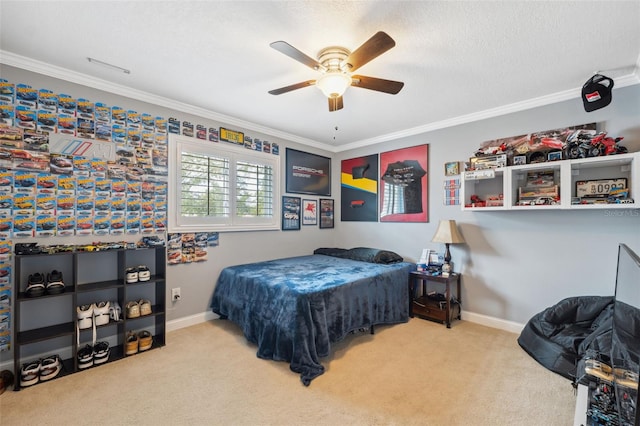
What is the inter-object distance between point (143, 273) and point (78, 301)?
1.85ft

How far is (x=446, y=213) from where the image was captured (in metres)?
3.60

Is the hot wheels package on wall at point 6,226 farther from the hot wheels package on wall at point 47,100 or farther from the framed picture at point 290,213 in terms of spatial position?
the framed picture at point 290,213

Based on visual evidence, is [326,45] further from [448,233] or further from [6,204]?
[6,204]

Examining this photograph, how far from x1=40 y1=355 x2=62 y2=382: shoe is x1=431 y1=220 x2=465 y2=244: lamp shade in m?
3.75

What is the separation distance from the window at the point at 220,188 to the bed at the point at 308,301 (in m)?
0.62

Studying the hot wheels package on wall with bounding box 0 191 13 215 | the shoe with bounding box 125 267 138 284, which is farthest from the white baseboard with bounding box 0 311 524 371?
the hot wheels package on wall with bounding box 0 191 13 215

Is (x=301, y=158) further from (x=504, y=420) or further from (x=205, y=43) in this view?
(x=504, y=420)

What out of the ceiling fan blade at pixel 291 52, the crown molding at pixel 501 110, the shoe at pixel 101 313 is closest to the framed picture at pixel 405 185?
the crown molding at pixel 501 110

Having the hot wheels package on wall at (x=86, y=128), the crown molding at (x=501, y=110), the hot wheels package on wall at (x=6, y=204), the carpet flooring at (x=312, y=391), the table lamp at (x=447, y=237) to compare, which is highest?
the crown molding at (x=501, y=110)

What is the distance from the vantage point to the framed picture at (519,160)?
2.84 metres

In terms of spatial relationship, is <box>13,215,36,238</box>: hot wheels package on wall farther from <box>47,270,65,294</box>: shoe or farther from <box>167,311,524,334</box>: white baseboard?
<box>167,311,524,334</box>: white baseboard

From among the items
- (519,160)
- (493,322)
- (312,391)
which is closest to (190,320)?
(312,391)

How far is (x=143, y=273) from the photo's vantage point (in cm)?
264

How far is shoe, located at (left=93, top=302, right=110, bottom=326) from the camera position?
2.39m
